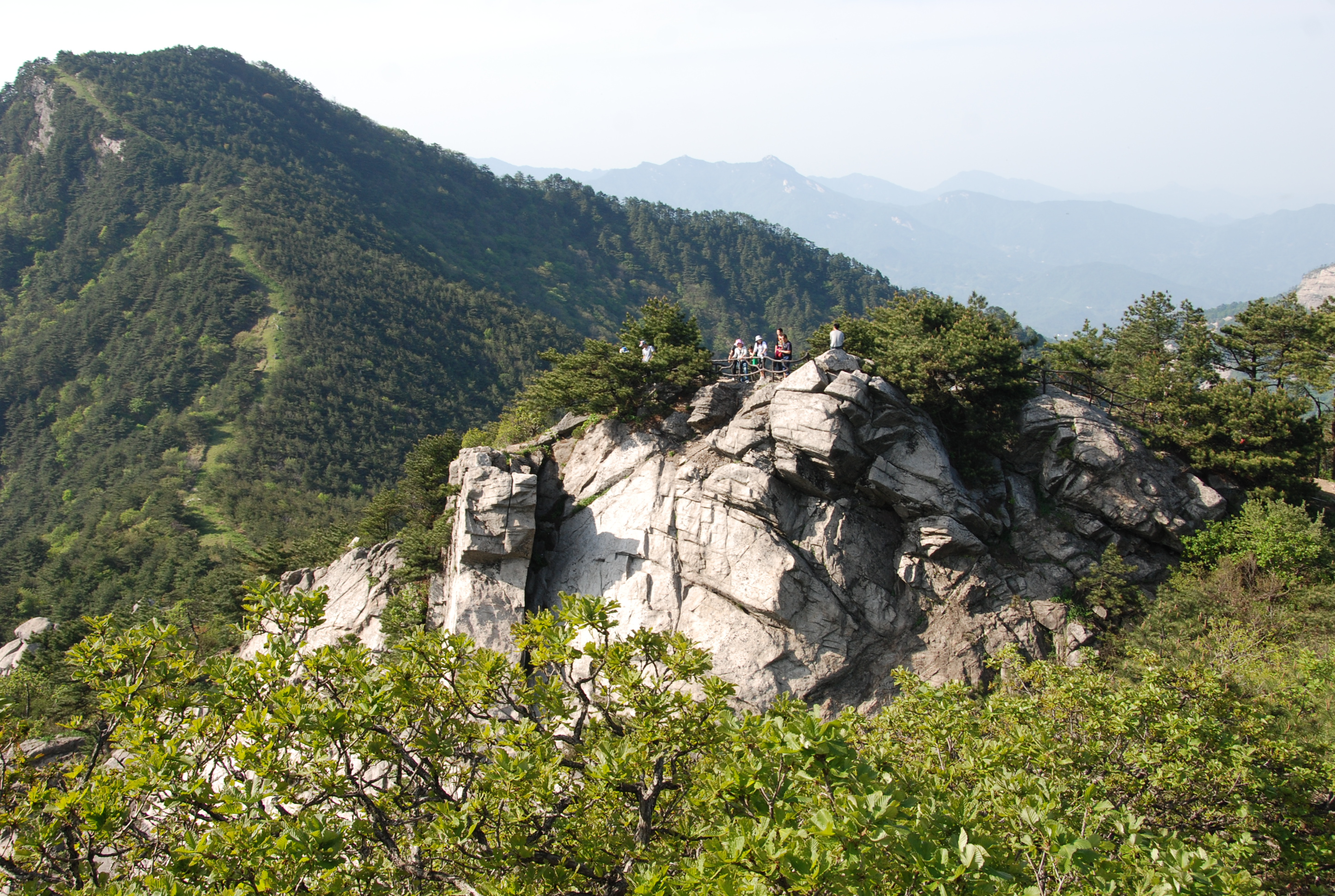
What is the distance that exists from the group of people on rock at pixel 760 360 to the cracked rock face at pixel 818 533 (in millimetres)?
1750

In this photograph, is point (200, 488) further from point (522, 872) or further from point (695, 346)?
point (522, 872)

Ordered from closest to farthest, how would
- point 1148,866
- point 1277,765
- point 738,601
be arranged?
point 1148,866 → point 1277,765 → point 738,601

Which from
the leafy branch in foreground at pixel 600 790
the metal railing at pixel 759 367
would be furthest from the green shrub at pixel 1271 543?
the metal railing at pixel 759 367

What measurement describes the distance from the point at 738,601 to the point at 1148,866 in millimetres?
13259

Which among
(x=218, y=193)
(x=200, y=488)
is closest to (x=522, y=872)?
(x=200, y=488)

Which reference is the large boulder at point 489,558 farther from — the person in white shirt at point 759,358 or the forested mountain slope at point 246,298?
the forested mountain slope at point 246,298

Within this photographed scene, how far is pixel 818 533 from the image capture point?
20.5 metres

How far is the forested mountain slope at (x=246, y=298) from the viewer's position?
67.8 m

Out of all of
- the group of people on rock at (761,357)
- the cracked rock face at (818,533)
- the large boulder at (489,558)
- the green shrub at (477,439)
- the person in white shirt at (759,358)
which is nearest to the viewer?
the large boulder at (489,558)

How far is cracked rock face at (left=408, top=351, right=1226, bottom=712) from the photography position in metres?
19.2

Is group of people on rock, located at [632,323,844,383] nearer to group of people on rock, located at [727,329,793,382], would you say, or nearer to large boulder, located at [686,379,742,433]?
group of people on rock, located at [727,329,793,382]

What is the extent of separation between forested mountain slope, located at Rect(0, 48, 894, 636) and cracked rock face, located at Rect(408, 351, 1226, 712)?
1796cm

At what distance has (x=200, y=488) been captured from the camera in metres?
68.7

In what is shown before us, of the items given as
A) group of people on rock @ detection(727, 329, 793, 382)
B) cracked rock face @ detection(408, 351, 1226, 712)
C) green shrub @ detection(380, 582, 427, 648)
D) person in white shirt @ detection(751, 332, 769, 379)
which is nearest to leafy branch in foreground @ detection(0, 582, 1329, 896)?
cracked rock face @ detection(408, 351, 1226, 712)
